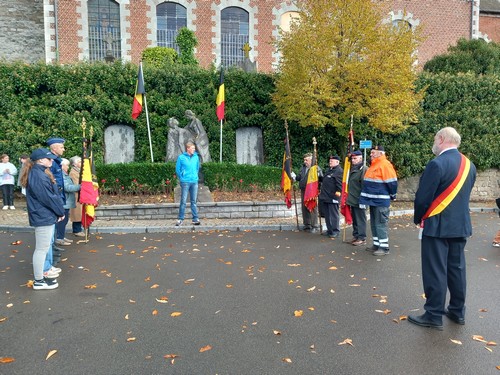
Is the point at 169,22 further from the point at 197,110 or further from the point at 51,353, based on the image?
the point at 51,353

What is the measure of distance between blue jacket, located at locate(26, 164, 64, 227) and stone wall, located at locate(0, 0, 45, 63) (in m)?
22.2

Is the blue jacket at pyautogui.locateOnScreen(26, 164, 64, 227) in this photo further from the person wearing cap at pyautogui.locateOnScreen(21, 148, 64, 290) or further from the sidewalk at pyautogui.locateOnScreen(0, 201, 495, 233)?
the sidewalk at pyautogui.locateOnScreen(0, 201, 495, 233)

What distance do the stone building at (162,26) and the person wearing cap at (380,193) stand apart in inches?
692

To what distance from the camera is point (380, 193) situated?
772 centimetres

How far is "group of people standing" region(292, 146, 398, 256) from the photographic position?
7.73 meters

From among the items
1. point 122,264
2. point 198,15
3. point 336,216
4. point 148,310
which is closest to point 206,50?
point 198,15

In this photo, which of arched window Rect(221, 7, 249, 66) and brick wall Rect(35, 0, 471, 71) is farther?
arched window Rect(221, 7, 249, 66)

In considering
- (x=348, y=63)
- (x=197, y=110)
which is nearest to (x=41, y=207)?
(x=348, y=63)

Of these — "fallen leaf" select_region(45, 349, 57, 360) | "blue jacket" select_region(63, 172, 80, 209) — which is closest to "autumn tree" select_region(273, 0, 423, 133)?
"blue jacket" select_region(63, 172, 80, 209)

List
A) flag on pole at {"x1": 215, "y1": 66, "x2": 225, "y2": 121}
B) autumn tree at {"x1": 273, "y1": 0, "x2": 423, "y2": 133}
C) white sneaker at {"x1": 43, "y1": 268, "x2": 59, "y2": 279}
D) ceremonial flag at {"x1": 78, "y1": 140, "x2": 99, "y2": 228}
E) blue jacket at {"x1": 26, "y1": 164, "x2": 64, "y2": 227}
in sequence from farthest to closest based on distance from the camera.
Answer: flag on pole at {"x1": 215, "y1": 66, "x2": 225, "y2": 121}
autumn tree at {"x1": 273, "y1": 0, "x2": 423, "y2": 133}
ceremonial flag at {"x1": 78, "y1": 140, "x2": 99, "y2": 228}
white sneaker at {"x1": 43, "y1": 268, "x2": 59, "y2": 279}
blue jacket at {"x1": 26, "y1": 164, "x2": 64, "y2": 227}

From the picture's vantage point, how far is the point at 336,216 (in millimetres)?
9508

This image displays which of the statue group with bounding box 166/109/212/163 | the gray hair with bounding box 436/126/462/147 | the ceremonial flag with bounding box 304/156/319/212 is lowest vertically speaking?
the ceremonial flag with bounding box 304/156/319/212

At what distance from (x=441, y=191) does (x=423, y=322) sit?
141 cm

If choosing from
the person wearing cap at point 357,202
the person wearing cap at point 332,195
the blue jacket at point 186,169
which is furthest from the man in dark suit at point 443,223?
the blue jacket at point 186,169
